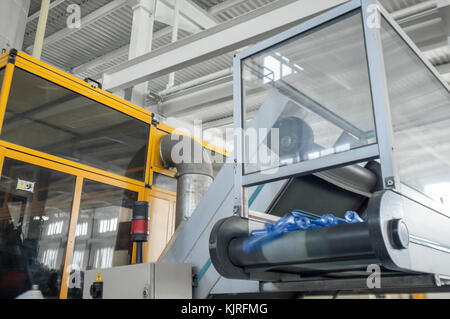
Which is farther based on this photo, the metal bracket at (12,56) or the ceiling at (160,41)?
the ceiling at (160,41)

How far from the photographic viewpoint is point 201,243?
5.53 ft

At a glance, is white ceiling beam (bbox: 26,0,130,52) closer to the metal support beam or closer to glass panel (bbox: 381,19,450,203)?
the metal support beam

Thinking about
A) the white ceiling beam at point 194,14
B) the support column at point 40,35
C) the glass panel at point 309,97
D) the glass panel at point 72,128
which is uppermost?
the white ceiling beam at point 194,14

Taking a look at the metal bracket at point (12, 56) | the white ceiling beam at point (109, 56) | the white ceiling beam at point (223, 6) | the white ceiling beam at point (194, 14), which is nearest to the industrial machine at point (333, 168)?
the metal bracket at point (12, 56)

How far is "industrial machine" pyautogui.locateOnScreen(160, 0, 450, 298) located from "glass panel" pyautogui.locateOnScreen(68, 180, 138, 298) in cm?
62

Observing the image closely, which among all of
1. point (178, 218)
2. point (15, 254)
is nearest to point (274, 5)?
point (178, 218)

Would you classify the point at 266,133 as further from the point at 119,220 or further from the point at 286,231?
the point at 119,220

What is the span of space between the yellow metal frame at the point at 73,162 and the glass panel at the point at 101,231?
36 millimetres

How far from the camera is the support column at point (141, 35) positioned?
9.41 ft

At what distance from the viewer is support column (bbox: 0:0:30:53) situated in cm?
244

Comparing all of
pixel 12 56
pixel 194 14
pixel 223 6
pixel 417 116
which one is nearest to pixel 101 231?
pixel 12 56

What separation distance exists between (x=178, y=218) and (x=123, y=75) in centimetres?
103

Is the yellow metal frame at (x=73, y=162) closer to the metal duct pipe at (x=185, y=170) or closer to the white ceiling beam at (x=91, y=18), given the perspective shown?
the metal duct pipe at (x=185, y=170)

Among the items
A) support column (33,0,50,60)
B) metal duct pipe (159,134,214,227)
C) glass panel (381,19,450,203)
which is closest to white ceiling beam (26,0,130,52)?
support column (33,0,50,60)
